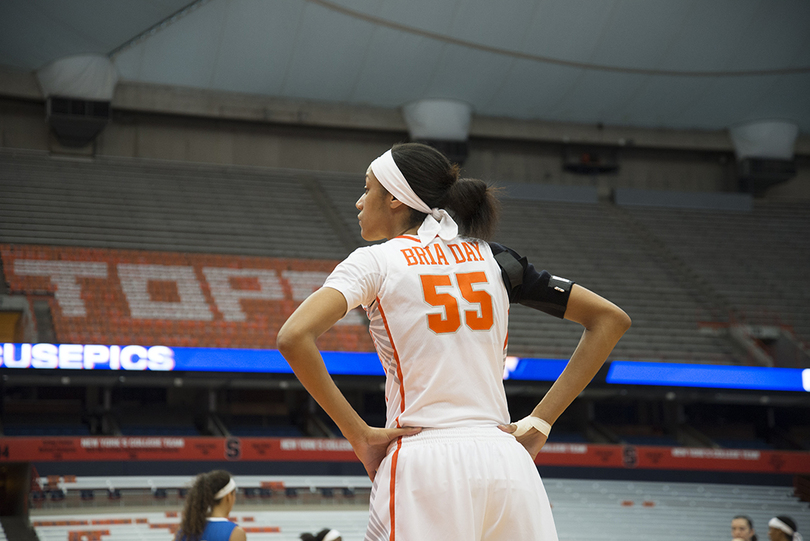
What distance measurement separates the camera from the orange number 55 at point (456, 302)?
78.9 inches

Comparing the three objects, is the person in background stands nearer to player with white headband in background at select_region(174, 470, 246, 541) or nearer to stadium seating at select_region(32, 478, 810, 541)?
player with white headband in background at select_region(174, 470, 246, 541)

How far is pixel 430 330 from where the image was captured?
2.00 meters

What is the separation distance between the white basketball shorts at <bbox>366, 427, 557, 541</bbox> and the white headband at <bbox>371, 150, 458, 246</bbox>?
0.52m

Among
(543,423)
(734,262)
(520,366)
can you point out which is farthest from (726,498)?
(543,423)

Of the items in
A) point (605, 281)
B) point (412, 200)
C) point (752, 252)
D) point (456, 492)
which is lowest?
point (456, 492)

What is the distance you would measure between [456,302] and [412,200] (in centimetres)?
32

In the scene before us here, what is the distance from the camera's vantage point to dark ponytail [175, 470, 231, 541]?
4.22 meters

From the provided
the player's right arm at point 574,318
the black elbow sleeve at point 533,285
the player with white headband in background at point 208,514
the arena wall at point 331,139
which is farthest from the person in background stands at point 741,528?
the arena wall at point 331,139

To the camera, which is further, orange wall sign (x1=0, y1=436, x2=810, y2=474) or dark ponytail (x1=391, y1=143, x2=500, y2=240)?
orange wall sign (x1=0, y1=436, x2=810, y2=474)

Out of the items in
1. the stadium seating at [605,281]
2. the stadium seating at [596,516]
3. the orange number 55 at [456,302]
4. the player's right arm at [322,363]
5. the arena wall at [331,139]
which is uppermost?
the arena wall at [331,139]

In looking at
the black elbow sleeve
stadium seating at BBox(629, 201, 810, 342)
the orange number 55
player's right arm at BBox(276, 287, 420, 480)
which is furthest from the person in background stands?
stadium seating at BBox(629, 201, 810, 342)

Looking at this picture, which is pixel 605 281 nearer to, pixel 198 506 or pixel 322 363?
pixel 198 506

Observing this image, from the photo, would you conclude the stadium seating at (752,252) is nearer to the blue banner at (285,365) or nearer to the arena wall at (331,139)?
the arena wall at (331,139)

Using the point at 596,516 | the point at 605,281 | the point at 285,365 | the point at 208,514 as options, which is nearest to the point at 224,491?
the point at 208,514
